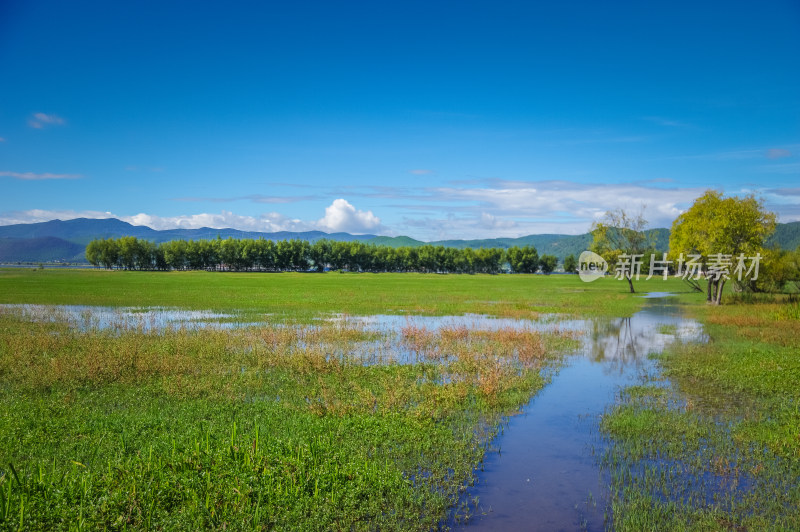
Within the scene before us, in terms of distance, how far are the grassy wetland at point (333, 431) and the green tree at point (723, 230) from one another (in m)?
25.7

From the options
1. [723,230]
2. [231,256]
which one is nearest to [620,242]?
[723,230]

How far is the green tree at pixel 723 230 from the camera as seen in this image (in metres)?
46.0

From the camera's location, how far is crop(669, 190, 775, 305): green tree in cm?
4600

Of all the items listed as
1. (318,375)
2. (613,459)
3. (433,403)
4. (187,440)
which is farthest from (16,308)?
(613,459)

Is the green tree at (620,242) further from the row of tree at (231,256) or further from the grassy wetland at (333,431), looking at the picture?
the row of tree at (231,256)

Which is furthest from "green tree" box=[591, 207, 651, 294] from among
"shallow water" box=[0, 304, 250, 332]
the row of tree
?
the row of tree

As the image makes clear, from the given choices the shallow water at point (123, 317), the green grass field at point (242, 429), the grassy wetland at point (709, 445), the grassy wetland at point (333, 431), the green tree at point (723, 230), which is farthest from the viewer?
the green tree at point (723, 230)

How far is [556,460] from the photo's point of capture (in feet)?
37.0

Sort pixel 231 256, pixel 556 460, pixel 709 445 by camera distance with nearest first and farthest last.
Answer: pixel 556 460
pixel 709 445
pixel 231 256

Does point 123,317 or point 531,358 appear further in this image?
point 123,317

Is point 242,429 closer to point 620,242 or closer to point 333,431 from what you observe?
point 333,431

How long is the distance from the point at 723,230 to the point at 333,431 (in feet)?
158

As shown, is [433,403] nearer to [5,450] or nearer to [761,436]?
[761,436]

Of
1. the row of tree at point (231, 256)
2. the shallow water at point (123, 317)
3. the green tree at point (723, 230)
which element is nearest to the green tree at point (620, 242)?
the green tree at point (723, 230)
